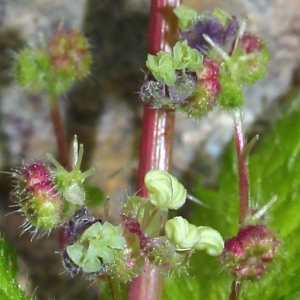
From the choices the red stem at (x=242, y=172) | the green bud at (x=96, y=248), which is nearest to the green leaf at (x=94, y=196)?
the red stem at (x=242, y=172)

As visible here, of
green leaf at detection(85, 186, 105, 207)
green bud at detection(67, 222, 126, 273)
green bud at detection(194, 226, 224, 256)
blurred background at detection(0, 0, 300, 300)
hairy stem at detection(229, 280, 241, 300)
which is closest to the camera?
green bud at detection(67, 222, 126, 273)

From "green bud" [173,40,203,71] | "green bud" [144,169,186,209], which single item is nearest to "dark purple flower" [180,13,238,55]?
"green bud" [173,40,203,71]

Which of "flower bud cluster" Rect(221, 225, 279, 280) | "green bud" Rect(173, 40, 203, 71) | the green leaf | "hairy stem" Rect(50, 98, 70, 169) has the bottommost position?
the green leaf

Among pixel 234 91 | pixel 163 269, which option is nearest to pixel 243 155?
pixel 234 91

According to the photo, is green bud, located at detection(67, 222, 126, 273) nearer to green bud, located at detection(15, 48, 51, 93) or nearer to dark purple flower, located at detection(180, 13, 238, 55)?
dark purple flower, located at detection(180, 13, 238, 55)

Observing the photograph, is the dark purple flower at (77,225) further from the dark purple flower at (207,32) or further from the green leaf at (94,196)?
the green leaf at (94,196)
